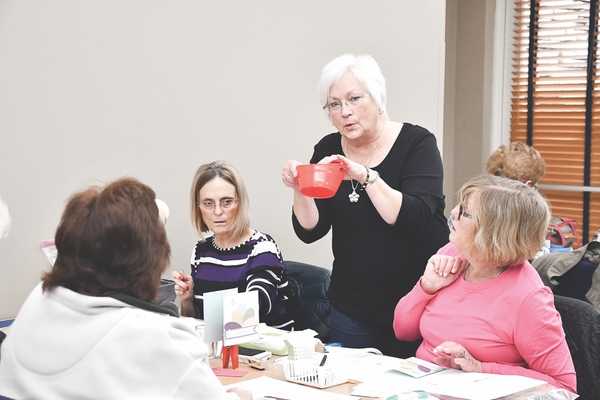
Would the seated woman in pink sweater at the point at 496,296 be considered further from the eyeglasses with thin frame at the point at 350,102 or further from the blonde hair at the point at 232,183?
the blonde hair at the point at 232,183

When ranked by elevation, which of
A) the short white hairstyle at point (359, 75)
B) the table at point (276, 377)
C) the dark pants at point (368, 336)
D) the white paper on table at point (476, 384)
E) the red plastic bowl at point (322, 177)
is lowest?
the dark pants at point (368, 336)

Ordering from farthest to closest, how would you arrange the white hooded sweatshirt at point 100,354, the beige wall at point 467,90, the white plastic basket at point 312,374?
the beige wall at point 467,90, the white plastic basket at point 312,374, the white hooded sweatshirt at point 100,354

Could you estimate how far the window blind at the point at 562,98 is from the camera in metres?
5.43

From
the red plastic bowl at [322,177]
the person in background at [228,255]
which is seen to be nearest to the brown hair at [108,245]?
the red plastic bowl at [322,177]

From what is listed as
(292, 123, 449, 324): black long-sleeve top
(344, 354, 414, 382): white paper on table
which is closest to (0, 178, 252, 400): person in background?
(344, 354, 414, 382): white paper on table

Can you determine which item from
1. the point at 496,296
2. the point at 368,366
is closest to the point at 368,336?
the point at 368,366

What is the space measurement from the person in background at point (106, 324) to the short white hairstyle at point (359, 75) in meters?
1.25

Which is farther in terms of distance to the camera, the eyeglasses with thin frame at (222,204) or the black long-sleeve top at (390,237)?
the eyeglasses with thin frame at (222,204)

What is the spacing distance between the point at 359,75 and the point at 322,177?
47cm

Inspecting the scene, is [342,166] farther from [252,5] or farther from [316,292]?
[252,5]

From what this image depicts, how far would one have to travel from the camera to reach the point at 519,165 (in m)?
4.79

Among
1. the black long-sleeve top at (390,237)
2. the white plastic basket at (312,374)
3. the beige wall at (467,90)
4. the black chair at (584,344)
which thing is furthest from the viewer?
the beige wall at (467,90)

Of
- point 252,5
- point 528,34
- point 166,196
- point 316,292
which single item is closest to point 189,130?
point 166,196

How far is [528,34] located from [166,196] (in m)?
3.69
